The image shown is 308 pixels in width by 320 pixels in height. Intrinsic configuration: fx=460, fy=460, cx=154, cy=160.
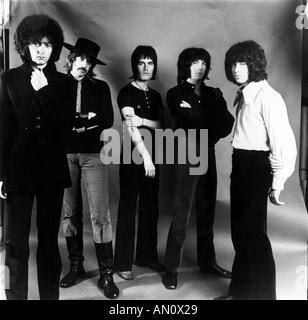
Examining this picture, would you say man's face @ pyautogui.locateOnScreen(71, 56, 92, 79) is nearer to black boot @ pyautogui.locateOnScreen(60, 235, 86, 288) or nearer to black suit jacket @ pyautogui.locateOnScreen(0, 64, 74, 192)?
black suit jacket @ pyautogui.locateOnScreen(0, 64, 74, 192)

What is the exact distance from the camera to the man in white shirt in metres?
1.55

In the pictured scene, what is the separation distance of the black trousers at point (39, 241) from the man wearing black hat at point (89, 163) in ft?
0.18

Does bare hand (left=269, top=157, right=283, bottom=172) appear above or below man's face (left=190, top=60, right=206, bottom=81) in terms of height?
below

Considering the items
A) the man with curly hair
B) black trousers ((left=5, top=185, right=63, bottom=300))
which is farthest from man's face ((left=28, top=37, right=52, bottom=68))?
black trousers ((left=5, top=185, right=63, bottom=300))

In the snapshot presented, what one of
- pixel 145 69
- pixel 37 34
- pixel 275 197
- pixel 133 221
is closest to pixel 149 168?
pixel 133 221

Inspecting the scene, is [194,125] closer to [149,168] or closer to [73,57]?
[149,168]

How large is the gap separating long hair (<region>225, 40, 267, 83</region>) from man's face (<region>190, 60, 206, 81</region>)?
8 centimetres

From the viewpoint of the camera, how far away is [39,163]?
1.55 meters

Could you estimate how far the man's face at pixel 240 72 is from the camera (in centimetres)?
158

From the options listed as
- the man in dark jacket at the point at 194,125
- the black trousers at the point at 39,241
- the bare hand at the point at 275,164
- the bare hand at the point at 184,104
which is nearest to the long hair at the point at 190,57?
the man in dark jacket at the point at 194,125

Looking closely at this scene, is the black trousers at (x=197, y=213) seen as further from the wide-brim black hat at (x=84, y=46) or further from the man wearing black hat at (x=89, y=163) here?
the wide-brim black hat at (x=84, y=46)

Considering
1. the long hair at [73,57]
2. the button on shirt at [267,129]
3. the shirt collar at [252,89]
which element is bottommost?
the button on shirt at [267,129]

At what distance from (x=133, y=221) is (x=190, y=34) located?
2.26 ft

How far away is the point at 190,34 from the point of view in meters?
1.59
